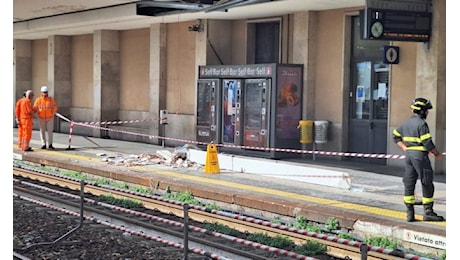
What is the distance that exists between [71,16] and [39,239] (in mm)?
15983

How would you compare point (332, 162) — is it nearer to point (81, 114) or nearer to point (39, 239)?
point (39, 239)

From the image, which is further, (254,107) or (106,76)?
(106,76)

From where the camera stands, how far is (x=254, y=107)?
1966 centimetres

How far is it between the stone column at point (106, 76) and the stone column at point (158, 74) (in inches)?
141

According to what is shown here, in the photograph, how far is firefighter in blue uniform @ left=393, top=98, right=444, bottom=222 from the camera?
1004 cm

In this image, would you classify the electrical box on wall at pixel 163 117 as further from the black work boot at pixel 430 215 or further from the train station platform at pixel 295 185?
the black work boot at pixel 430 215

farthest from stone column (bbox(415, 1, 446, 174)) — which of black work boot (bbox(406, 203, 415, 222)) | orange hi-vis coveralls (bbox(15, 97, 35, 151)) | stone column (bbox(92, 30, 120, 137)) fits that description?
stone column (bbox(92, 30, 120, 137))

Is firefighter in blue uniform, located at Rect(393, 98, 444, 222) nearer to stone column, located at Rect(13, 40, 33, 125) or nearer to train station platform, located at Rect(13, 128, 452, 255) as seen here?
train station platform, located at Rect(13, 128, 452, 255)

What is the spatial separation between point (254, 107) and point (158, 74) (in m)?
6.51

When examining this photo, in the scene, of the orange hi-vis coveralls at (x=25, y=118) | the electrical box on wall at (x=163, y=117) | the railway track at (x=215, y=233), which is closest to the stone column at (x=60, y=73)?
the electrical box on wall at (x=163, y=117)

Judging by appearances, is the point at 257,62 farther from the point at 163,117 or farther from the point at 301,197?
the point at 301,197

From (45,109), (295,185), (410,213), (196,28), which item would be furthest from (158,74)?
(410,213)

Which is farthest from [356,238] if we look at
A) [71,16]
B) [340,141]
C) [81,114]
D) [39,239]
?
[81,114]

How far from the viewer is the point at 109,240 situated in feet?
36.4
